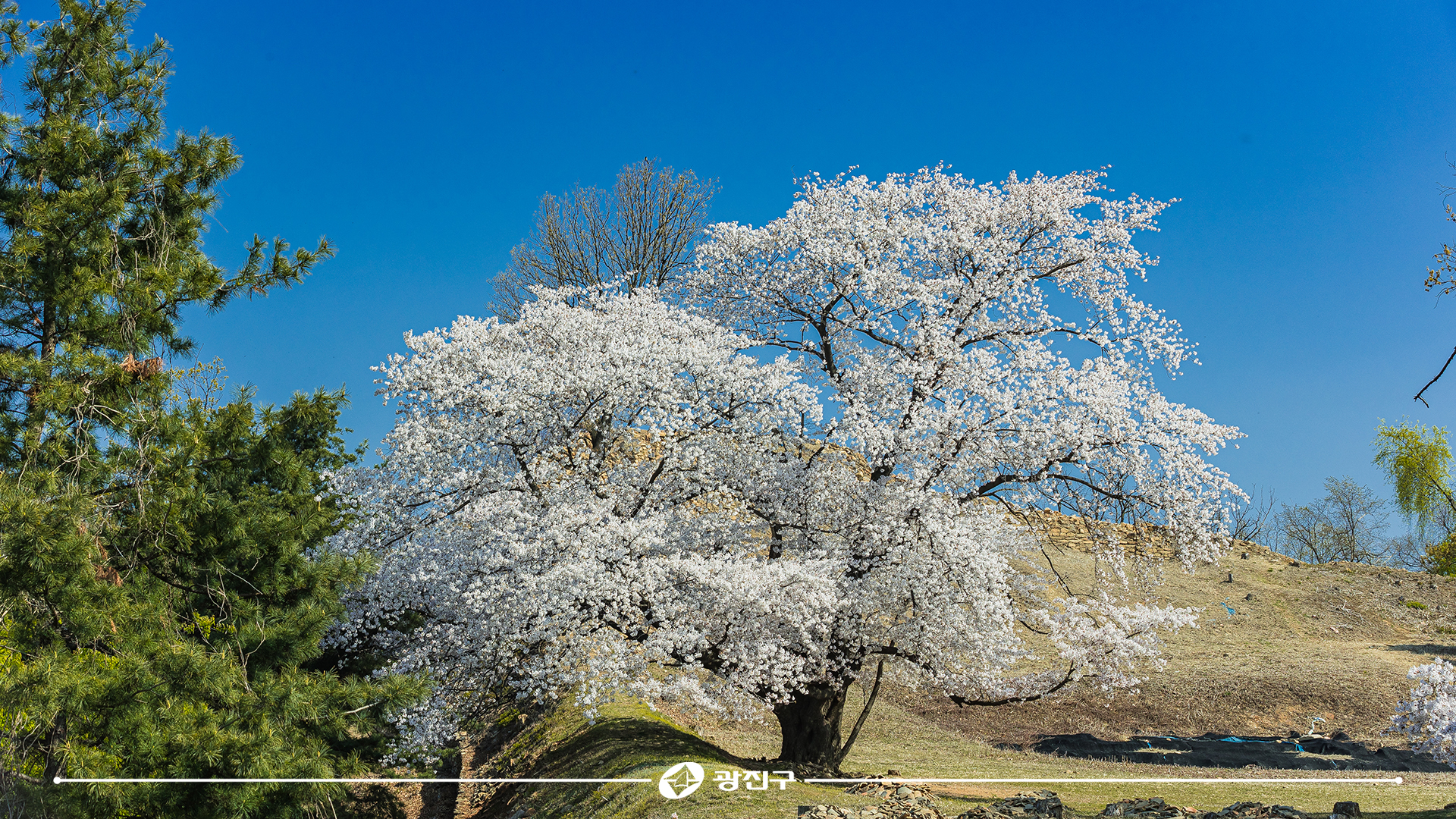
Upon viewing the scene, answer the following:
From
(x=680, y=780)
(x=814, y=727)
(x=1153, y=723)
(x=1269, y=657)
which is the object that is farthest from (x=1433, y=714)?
(x=1269, y=657)

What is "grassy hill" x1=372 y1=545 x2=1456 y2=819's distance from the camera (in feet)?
34.1

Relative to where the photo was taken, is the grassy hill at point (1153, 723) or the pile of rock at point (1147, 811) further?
the grassy hill at point (1153, 723)

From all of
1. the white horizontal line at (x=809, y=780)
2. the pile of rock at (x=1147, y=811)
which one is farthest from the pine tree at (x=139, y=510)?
the pile of rock at (x=1147, y=811)

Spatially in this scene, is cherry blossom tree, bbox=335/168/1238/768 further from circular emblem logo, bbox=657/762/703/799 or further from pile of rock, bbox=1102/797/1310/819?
pile of rock, bbox=1102/797/1310/819

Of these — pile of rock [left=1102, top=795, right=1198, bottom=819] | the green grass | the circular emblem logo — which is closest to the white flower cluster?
the green grass

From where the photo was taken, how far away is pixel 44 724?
766cm

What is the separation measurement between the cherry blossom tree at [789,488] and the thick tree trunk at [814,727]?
0.05 m

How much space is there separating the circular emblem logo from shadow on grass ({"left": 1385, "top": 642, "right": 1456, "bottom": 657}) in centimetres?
2607

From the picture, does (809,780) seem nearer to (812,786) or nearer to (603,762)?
(812,786)

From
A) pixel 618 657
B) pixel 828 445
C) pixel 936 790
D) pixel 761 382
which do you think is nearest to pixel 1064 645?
pixel 936 790

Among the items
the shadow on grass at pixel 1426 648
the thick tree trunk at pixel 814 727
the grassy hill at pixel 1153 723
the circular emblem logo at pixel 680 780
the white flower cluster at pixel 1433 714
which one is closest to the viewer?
the circular emblem logo at pixel 680 780

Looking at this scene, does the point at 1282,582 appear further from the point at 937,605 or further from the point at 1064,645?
the point at 937,605

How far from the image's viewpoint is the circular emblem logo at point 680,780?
898cm

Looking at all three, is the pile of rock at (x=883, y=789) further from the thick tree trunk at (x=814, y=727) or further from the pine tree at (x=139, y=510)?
the pine tree at (x=139, y=510)
